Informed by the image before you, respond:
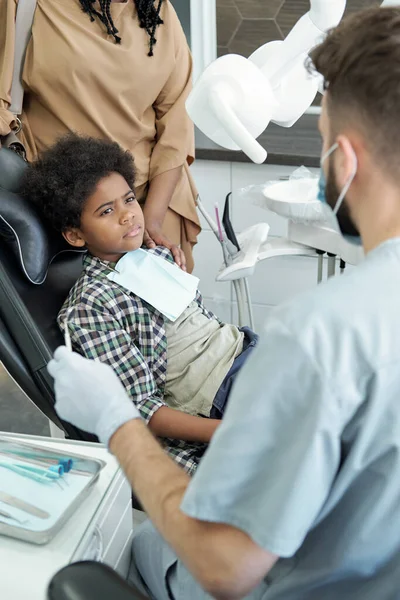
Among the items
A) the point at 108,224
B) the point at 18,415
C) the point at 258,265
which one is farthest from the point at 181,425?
the point at 258,265

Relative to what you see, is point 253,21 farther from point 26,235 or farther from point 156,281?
point 26,235

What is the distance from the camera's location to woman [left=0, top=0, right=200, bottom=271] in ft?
5.61

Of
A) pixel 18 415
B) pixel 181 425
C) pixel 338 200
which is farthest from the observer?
pixel 18 415

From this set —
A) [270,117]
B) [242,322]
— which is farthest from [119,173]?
[242,322]

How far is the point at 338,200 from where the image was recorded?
773 millimetres

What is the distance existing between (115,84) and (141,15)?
21 centimetres

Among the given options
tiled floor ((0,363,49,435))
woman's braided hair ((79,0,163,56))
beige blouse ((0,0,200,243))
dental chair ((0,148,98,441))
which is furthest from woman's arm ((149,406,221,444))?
woman's braided hair ((79,0,163,56))

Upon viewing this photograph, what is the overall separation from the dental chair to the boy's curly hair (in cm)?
4

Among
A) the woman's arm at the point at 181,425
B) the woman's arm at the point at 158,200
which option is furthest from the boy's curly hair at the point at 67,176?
the woman's arm at the point at 181,425

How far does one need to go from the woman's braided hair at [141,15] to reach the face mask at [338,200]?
3.75ft

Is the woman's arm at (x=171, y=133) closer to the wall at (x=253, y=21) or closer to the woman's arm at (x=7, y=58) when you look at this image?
the woman's arm at (x=7, y=58)

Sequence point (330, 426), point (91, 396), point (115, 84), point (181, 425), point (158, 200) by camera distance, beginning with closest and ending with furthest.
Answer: point (330, 426) → point (91, 396) → point (181, 425) → point (115, 84) → point (158, 200)

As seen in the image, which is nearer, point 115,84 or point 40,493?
point 40,493

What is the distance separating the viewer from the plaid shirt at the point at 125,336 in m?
1.36
